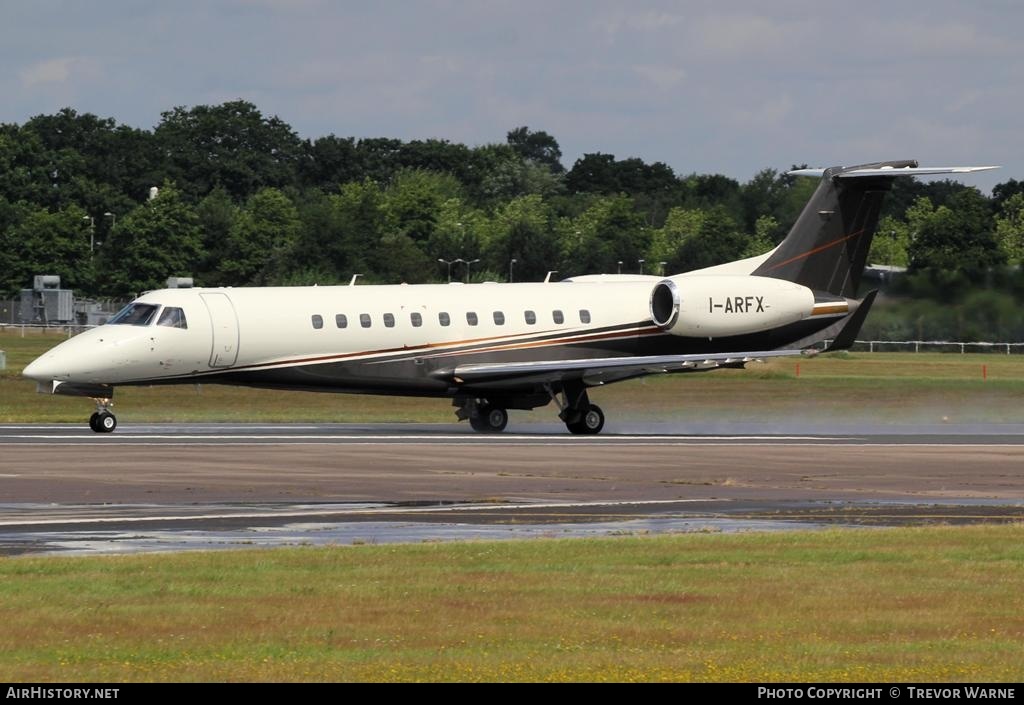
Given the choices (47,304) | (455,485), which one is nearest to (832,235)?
(455,485)

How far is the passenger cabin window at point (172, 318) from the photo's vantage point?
39344mm

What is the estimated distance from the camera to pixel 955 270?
5041 centimetres

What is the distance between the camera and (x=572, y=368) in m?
41.7

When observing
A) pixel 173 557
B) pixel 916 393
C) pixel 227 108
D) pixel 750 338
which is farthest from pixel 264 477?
pixel 227 108

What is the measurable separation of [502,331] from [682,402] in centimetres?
1635

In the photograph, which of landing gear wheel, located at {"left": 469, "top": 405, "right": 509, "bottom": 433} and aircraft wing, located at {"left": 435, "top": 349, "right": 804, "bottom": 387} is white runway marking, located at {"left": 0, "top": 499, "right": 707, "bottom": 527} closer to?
aircraft wing, located at {"left": 435, "top": 349, "right": 804, "bottom": 387}

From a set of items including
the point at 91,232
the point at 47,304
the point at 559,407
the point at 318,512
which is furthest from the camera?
the point at 91,232

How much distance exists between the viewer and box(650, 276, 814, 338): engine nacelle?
43469 mm

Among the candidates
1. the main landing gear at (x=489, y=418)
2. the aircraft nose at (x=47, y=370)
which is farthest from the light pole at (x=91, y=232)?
the aircraft nose at (x=47, y=370)

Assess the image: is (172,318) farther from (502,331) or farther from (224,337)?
(502,331)

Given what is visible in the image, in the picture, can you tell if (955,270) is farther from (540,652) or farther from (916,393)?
(540,652)

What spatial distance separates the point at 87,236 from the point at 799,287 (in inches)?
4245

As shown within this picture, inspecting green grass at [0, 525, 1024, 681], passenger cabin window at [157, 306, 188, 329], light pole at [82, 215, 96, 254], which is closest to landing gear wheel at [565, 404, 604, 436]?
passenger cabin window at [157, 306, 188, 329]

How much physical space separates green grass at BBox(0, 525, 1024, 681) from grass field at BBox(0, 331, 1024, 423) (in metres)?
30.1
